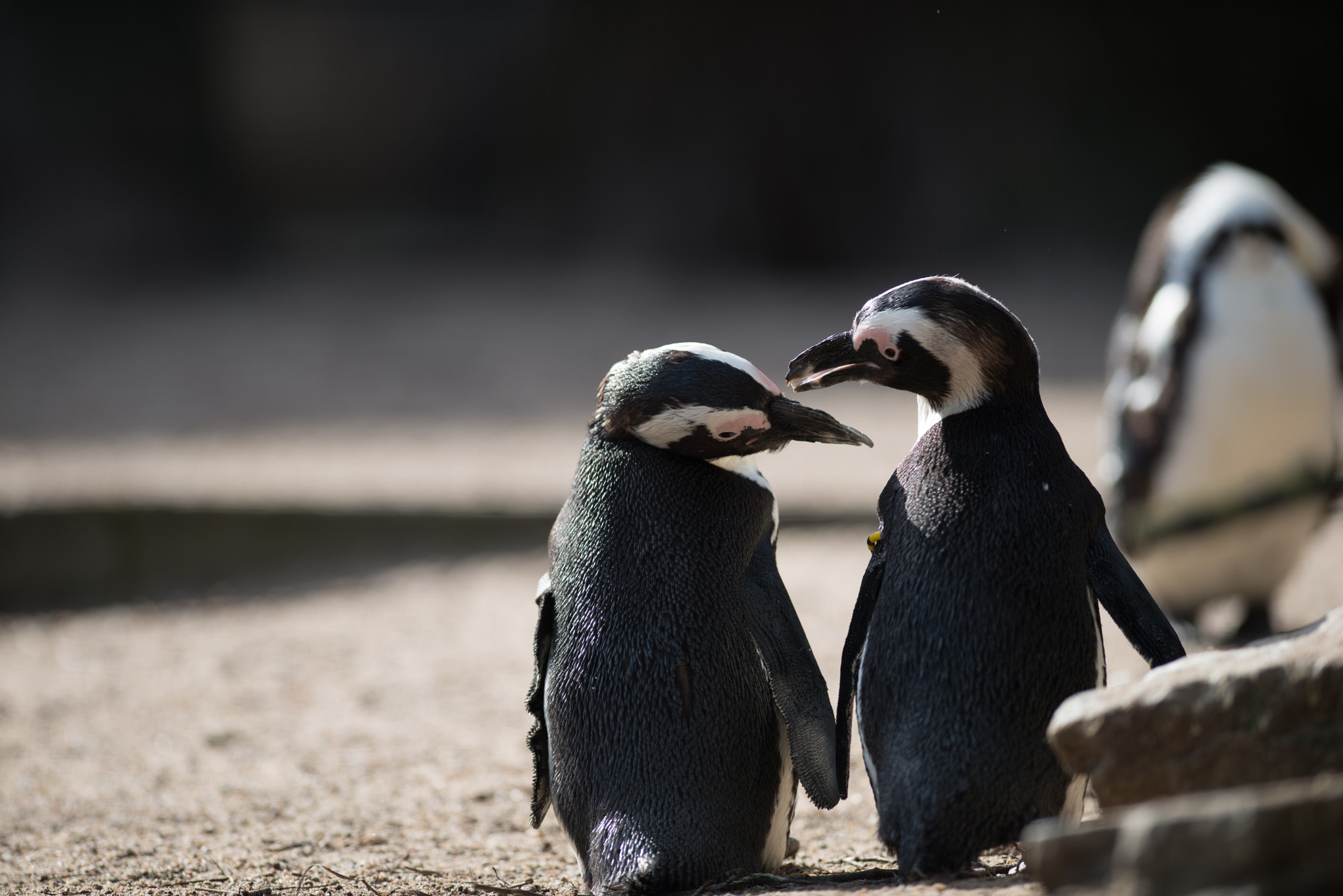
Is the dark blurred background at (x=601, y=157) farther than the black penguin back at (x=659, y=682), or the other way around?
the dark blurred background at (x=601, y=157)

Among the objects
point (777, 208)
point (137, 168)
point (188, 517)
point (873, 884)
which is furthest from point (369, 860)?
point (137, 168)

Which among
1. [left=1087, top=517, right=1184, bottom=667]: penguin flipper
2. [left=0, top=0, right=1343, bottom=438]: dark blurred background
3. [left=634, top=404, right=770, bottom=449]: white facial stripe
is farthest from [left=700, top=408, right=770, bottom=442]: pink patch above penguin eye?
[left=0, top=0, right=1343, bottom=438]: dark blurred background

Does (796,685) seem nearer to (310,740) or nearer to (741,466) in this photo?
(741,466)

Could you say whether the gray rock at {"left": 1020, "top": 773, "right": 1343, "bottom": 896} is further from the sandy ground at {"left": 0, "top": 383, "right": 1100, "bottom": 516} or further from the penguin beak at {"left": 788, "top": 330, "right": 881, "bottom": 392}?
the sandy ground at {"left": 0, "top": 383, "right": 1100, "bottom": 516}

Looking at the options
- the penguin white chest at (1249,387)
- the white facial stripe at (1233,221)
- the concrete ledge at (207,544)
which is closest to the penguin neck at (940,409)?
Result: the penguin white chest at (1249,387)

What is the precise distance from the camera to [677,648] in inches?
61.8

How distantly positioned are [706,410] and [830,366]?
173 millimetres

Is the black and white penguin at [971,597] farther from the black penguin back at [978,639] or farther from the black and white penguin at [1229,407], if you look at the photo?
the black and white penguin at [1229,407]

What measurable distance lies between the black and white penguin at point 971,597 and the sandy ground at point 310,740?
0.12 metres

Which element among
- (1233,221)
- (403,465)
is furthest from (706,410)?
(403,465)

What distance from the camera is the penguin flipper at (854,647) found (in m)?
1.59

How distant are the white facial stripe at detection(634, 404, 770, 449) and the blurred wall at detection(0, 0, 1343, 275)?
8618 mm

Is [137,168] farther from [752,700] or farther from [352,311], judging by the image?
[752,700]

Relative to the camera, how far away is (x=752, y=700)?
1599 mm
